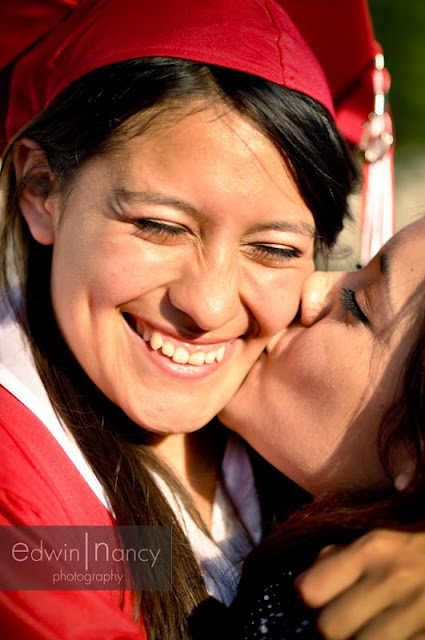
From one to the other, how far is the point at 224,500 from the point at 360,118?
1.45 m

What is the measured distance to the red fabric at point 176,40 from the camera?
1.91 metres

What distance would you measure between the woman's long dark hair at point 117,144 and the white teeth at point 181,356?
282 mm

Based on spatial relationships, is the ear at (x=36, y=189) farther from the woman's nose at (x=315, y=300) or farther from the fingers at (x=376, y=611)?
the fingers at (x=376, y=611)

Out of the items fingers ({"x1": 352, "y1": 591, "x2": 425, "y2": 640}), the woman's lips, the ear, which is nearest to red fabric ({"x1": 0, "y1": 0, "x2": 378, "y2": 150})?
the ear

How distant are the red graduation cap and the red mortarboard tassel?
1.51 ft

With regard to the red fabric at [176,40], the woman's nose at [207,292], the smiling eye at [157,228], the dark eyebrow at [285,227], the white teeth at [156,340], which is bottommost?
the white teeth at [156,340]

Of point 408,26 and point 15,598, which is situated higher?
point 408,26

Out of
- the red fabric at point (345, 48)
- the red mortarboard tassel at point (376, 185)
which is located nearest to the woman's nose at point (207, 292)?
the red fabric at point (345, 48)

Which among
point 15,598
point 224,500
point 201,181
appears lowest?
point 224,500

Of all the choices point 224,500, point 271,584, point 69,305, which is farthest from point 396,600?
point 69,305

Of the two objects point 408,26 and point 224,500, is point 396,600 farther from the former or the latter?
point 408,26

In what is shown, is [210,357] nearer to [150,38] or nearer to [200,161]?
[200,161]

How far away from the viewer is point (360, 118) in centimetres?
280

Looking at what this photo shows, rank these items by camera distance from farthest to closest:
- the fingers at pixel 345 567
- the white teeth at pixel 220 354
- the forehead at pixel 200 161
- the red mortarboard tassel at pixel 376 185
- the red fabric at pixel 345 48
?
the red mortarboard tassel at pixel 376 185 → the red fabric at pixel 345 48 → the white teeth at pixel 220 354 → the forehead at pixel 200 161 → the fingers at pixel 345 567
